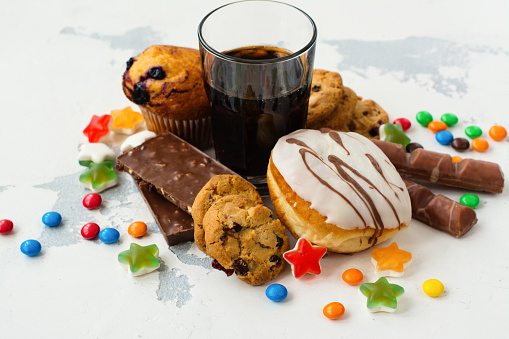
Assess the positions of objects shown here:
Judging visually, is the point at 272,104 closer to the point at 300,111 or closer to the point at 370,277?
the point at 300,111

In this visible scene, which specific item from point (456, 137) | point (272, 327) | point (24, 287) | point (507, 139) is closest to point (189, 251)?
point (272, 327)

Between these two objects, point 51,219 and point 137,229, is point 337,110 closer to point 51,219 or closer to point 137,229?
point 137,229

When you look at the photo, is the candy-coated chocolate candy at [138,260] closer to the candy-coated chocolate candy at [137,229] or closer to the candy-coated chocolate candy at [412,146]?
the candy-coated chocolate candy at [137,229]

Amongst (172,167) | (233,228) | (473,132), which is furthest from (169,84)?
(473,132)

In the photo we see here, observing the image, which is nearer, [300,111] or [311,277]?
[311,277]

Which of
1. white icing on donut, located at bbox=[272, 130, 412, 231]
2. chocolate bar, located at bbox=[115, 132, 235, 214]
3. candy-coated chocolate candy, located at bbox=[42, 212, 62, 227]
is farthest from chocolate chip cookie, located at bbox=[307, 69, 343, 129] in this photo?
candy-coated chocolate candy, located at bbox=[42, 212, 62, 227]

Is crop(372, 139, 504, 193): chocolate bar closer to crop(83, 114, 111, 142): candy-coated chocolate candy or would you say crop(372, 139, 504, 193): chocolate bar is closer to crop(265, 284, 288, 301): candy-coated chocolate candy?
crop(265, 284, 288, 301): candy-coated chocolate candy
